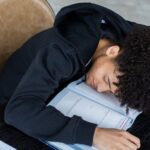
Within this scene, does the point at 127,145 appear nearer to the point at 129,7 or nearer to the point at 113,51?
the point at 113,51

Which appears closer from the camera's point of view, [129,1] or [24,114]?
[24,114]

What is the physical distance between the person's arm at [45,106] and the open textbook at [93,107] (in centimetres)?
4

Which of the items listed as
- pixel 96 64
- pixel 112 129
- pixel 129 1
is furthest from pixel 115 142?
pixel 129 1

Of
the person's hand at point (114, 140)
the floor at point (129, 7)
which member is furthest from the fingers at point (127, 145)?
the floor at point (129, 7)

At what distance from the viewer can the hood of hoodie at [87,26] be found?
1123 millimetres

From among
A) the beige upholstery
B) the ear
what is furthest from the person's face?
the beige upholstery

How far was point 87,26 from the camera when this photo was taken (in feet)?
3.79

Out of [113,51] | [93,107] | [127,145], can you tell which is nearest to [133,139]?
[127,145]

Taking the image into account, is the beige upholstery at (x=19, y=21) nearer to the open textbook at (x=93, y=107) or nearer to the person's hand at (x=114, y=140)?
the open textbook at (x=93, y=107)

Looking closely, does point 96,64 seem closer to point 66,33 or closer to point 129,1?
point 66,33

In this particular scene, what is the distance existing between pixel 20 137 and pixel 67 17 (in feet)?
1.30

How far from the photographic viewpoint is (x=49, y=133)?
38.5 inches

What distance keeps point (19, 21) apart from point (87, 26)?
10.2 inches

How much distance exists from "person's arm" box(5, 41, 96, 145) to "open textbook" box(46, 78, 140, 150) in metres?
0.04
